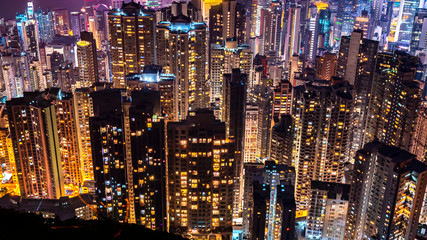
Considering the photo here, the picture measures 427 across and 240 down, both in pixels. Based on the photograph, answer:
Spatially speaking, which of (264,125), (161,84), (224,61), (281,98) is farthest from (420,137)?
(224,61)

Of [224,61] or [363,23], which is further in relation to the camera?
[363,23]

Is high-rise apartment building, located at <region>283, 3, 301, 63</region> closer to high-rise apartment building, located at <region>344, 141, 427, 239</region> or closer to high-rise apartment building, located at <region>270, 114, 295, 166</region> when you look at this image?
high-rise apartment building, located at <region>270, 114, 295, 166</region>

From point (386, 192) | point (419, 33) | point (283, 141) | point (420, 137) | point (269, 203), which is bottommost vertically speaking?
point (269, 203)

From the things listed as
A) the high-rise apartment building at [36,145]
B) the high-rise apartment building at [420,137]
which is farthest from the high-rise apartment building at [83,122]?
the high-rise apartment building at [420,137]

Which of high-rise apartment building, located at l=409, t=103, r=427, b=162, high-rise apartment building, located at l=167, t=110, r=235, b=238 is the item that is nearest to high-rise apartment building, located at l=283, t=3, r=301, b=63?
high-rise apartment building, located at l=409, t=103, r=427, b=162

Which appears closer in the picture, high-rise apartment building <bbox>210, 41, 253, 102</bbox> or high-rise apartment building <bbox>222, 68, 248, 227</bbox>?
high-rise apartment building <bbox>222, 68, 248, 227</bbox>

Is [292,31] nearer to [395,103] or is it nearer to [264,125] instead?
[264,125]

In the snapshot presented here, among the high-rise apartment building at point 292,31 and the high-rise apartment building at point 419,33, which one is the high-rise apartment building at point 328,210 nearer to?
the high-rise apartment building at point 419,33
